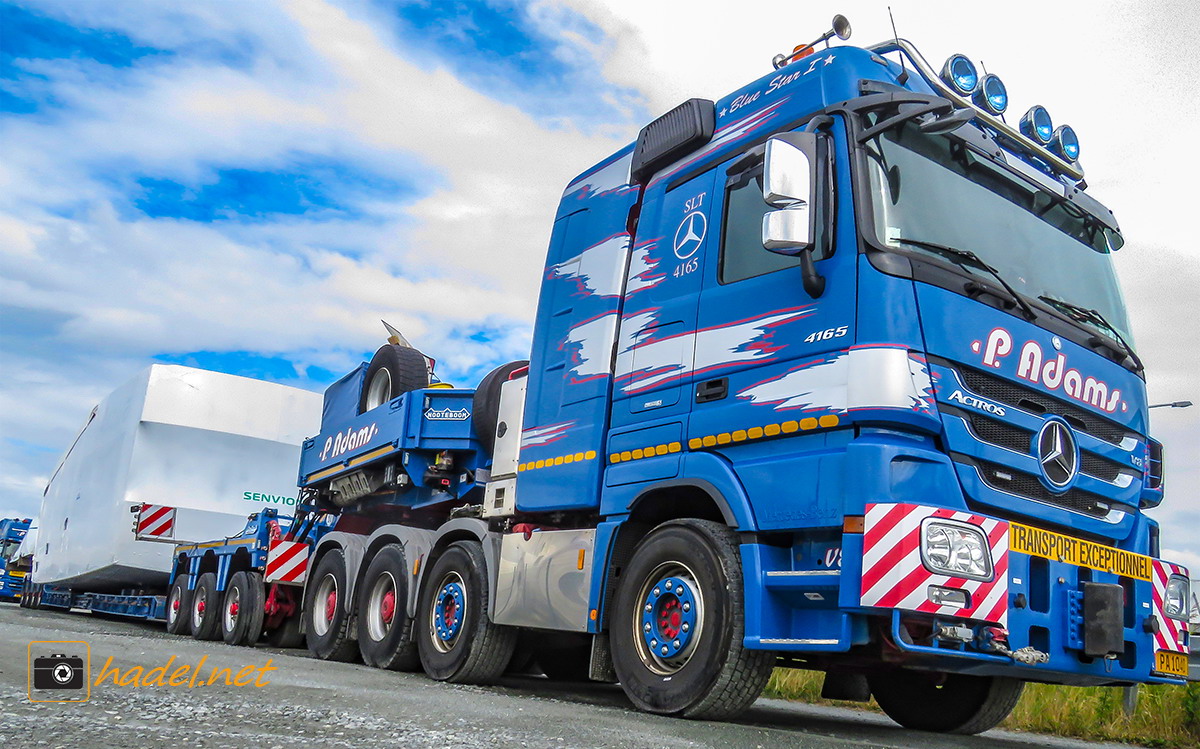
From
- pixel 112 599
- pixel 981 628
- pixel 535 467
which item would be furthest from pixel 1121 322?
pixel 112 599

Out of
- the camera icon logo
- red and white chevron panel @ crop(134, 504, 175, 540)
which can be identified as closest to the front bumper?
the camera icon logo

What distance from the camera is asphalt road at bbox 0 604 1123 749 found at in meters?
3.52

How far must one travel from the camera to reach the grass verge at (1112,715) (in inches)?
288

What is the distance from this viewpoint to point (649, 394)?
235 inches

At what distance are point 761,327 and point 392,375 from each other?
5.05 m

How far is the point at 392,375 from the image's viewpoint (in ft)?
31.6

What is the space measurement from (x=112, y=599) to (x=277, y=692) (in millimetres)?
11372

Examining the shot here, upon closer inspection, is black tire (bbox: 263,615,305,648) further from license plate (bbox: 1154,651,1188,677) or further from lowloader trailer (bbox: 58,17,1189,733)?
license plate (bbox: 1154,651,1188,677)

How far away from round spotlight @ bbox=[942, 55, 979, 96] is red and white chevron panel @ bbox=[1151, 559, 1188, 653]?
2.75 meters

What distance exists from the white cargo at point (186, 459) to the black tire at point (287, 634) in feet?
10.7

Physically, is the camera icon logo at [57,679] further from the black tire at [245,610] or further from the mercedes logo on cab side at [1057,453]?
the black tire at [245,610]

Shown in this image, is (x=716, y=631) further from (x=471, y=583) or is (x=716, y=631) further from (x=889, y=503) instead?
(x=471, y=583)

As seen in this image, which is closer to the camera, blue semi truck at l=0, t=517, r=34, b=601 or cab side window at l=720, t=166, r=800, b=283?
cab side window at l=720, t=166, r=800, b=283

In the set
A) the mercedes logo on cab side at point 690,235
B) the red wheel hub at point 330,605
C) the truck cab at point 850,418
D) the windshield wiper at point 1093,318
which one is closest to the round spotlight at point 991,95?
the truck cab at point 850,418
